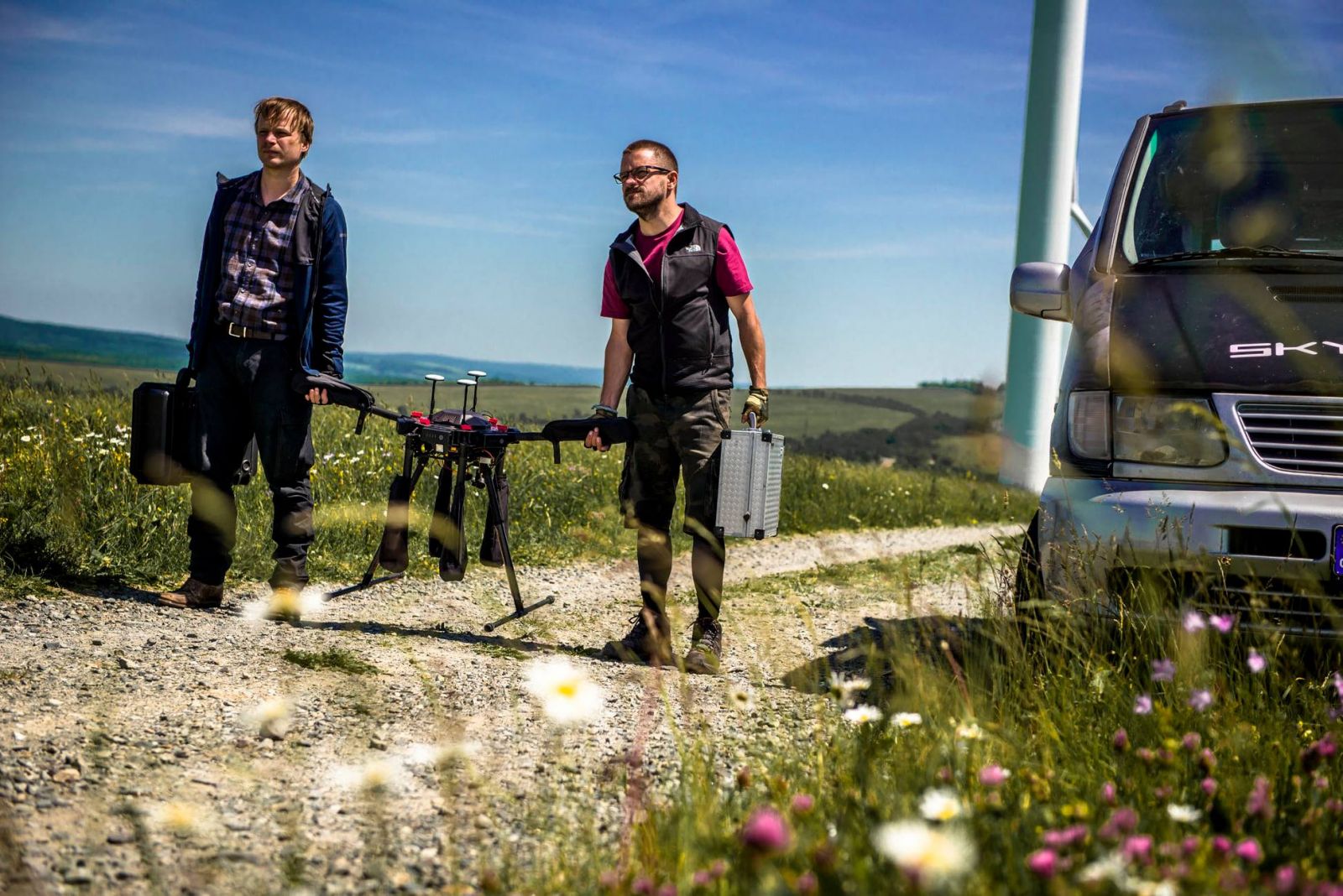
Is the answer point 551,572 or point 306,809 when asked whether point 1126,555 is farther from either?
point 551,572

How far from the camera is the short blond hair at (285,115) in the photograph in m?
5.26

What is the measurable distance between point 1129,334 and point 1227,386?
36cm

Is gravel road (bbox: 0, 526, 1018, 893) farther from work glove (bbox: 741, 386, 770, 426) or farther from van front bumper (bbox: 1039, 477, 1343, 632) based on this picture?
work glove (bbox: 741, 386, 770, 426)

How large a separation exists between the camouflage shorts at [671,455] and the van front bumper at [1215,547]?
1647 millimetres

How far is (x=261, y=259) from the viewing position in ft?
17.7

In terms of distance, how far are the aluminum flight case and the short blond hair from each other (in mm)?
2380

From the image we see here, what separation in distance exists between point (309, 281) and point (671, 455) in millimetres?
1821

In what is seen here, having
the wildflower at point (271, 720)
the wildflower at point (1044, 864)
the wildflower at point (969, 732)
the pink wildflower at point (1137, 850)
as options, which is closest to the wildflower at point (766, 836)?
the wildflower at point (1044, 864)

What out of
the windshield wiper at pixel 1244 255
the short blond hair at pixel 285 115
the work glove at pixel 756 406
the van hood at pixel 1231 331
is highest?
the short blond hair at pixel 285 115

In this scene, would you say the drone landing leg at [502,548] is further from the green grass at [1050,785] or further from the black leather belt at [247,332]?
the green grass at [1050,785]

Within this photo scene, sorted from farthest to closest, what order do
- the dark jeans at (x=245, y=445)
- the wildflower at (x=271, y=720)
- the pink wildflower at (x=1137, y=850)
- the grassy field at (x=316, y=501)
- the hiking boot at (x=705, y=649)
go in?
1. the grassy field at (x=316, y=501)
2. the dark jeans at (x=245, y=445)
3. the hiking boot at (x=705, y=649)
4. the wildflower at (x=271, y=720)
5. the pink wildflower at (x=1137, y=850)

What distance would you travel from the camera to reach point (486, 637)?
5.32 meters

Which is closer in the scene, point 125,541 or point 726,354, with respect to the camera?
point 726,354

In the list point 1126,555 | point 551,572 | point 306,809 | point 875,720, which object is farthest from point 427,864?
point 551,572
